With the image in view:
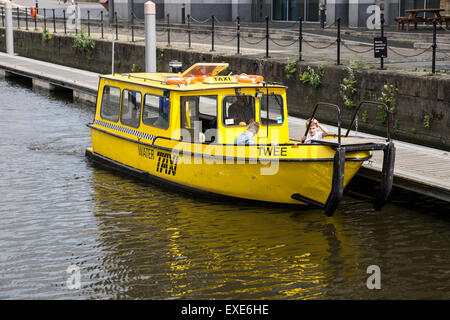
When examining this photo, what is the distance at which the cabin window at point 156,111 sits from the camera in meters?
12.7

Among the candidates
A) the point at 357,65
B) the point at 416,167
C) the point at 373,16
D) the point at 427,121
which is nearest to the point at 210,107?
the point at 416,167

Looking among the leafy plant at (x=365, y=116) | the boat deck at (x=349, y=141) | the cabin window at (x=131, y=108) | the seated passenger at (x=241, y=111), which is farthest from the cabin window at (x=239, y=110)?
the leafy plant at (x=365, y=116)

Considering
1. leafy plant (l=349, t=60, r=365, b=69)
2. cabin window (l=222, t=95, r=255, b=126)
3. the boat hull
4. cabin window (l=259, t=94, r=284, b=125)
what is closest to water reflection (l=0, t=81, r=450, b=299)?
the boat hull

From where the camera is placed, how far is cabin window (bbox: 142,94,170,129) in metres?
12.7

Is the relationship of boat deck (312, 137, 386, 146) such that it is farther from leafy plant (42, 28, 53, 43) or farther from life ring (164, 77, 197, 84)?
leafy plant (42, 28, 53, 43)

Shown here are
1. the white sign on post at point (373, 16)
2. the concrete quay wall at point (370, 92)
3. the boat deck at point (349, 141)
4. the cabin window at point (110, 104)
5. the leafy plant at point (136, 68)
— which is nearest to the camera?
the boat deck at point (349, 141)

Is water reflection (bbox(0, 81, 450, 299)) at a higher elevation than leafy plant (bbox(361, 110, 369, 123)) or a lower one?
lower

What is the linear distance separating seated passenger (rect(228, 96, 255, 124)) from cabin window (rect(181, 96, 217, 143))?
0.33 meters

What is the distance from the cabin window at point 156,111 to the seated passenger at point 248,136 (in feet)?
4.90

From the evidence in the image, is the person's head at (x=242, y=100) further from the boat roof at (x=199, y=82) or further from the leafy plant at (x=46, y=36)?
the leafy plant at (x=46, y=36)

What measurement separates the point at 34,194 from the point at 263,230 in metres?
4.36

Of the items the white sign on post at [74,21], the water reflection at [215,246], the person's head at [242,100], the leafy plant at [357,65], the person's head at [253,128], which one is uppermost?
the white sign on post at [74,21]

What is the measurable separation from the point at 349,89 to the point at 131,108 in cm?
594
